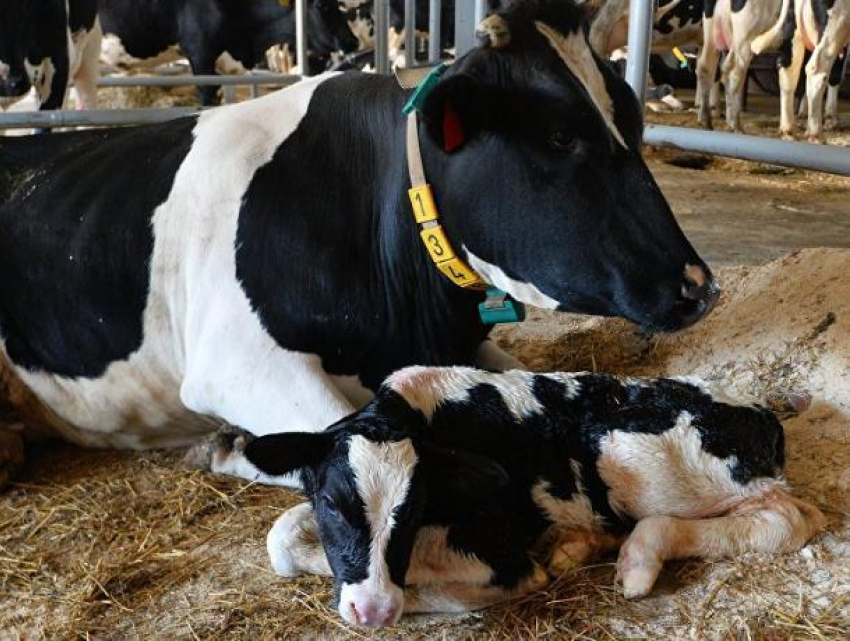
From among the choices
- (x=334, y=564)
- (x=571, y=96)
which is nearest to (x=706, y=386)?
(x=571, y=96)

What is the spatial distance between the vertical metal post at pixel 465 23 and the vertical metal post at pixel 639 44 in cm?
89

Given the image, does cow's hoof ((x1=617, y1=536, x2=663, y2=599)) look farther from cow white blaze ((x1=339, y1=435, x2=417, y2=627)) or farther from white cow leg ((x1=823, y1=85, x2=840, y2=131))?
white cow leg ((x1=823, y1=85, x2=840, y2=131))

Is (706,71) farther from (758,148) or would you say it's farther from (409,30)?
(758,148)

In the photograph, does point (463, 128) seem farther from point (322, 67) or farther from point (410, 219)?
point (322, 67)

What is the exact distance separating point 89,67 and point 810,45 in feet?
27.2

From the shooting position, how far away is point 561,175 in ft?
6.89

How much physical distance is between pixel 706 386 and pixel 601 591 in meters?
0.61

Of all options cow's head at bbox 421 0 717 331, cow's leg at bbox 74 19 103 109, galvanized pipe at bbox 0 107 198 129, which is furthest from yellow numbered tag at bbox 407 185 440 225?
cow's leg at bbox 74 19 103 109

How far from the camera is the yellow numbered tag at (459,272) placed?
7.52 ft

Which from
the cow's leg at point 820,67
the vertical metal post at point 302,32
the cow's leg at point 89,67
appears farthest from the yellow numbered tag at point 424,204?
the cow's leg at point 820,67

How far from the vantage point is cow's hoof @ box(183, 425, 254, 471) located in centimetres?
260

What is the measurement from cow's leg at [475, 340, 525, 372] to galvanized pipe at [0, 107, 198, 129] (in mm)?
1395

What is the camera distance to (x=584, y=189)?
6.85 ft

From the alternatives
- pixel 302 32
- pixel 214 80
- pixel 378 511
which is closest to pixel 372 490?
pixel 378 511
